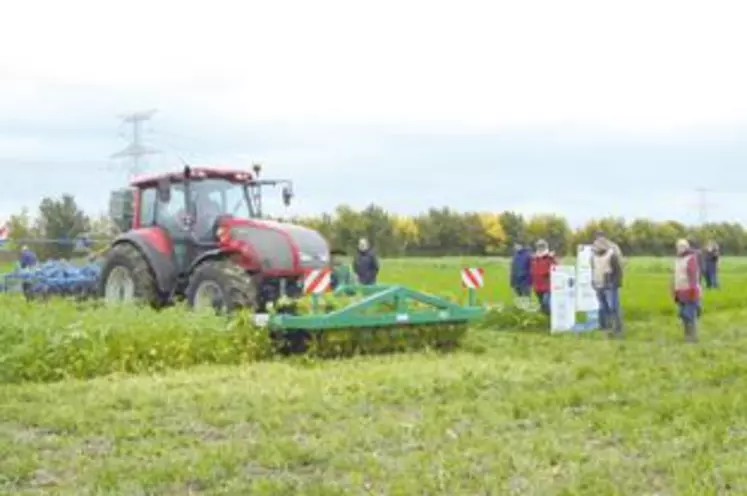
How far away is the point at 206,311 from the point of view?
1346 cm

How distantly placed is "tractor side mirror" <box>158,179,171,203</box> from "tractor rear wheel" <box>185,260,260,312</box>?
1.16 metres

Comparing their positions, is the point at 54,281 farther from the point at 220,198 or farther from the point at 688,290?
the point at 688,290

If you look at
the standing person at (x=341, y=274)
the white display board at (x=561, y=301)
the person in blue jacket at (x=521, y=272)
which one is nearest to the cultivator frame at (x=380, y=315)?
the standing person at (x=341, y=274)

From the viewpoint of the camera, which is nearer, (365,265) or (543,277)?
(543,277)

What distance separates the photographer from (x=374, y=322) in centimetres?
1315

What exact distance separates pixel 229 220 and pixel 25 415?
272 inches

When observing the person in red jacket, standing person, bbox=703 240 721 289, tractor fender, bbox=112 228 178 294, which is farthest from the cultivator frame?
standing person, bbox=703 240 721 289

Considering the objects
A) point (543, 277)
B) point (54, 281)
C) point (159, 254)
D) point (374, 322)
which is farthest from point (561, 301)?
point (54, 281)

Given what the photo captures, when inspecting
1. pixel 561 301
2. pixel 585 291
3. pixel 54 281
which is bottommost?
pixel 561 301

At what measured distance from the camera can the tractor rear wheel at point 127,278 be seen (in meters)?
15.8

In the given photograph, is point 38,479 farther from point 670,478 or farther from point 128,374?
point 128,374

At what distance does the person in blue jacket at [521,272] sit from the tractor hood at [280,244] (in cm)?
725

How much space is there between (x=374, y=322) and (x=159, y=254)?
156 inches

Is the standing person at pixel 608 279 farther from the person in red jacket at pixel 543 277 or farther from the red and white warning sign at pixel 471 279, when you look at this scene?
the red and white warning sign at pixel 471 279
